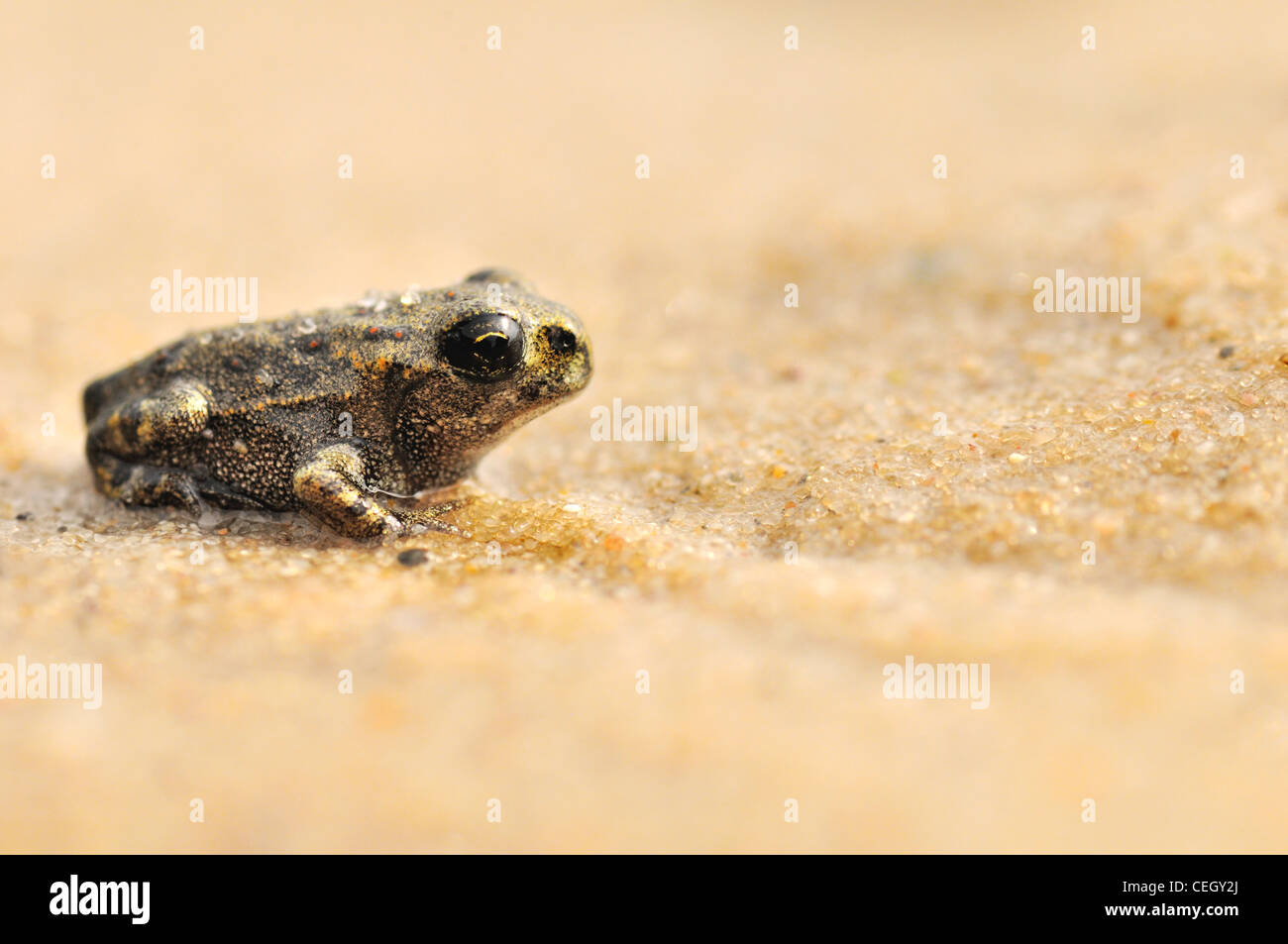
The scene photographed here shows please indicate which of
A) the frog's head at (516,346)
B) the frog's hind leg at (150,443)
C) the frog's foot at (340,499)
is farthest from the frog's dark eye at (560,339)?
the frog's hind leg at (150,443)

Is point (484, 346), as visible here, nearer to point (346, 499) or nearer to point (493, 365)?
point (493, 365)

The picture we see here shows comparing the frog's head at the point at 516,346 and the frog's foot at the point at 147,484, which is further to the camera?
the frog's foot at the point at 147,484

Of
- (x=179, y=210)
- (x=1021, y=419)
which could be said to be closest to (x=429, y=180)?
(x=179, y=210)

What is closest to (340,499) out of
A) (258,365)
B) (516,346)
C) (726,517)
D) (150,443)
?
(258,365)

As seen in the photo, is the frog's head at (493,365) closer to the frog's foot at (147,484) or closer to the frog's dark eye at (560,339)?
the frog's dark eye at (560,339)

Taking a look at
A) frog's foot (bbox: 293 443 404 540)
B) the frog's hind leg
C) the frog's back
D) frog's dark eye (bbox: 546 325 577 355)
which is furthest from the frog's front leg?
frog's dark eye (bbox: 546 325 577 355)

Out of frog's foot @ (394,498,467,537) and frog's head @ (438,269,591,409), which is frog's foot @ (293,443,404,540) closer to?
frog's foot @ (394,498,467,537)
